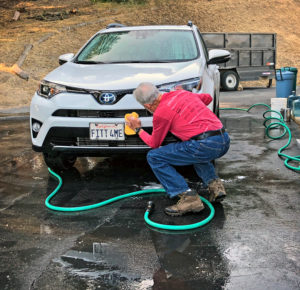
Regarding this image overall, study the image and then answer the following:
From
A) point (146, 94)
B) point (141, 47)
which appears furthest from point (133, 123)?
point (141, 47)

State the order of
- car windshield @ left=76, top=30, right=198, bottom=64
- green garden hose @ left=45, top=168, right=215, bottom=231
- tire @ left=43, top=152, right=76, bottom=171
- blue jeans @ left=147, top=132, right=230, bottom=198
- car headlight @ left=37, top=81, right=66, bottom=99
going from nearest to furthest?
green garden hose @ left=45, top=168, right=215, bottom=231 → blue jeans @ left=147, top=132, right=230, bottom=198 → car headlight @ left=37, top=81, right=66, bottom=99 → tire @ left=43, top=152, right=76, bottom=171 → car windshield @ left=76, top=30, right=198, bottom=64

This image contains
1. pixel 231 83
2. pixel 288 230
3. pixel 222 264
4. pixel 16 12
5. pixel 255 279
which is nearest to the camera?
pixel 255 279

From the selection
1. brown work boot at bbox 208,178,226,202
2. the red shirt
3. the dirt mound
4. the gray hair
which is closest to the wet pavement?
brown work boot at bbox 208,178,226,202

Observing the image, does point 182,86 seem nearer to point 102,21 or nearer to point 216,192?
point 216,192

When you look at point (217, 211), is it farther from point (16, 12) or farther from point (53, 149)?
point (16, 12)

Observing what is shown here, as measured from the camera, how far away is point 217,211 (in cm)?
452

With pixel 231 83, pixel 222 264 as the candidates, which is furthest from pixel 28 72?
pixel 222 264

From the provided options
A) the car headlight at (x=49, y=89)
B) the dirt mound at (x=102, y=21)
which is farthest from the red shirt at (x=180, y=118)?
the dirt mound at (x=102, y=21)

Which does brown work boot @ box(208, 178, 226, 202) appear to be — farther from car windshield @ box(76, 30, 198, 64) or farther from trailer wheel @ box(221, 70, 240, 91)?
trailer wheel @ box(221, 70, 240, 91)

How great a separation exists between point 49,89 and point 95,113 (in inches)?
28.1

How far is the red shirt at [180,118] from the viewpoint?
4.19 meters

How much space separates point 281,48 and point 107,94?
1030 inches

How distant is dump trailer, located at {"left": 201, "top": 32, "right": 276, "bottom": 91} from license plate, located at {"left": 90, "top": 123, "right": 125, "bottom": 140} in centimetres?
1295

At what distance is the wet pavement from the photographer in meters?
3.19
